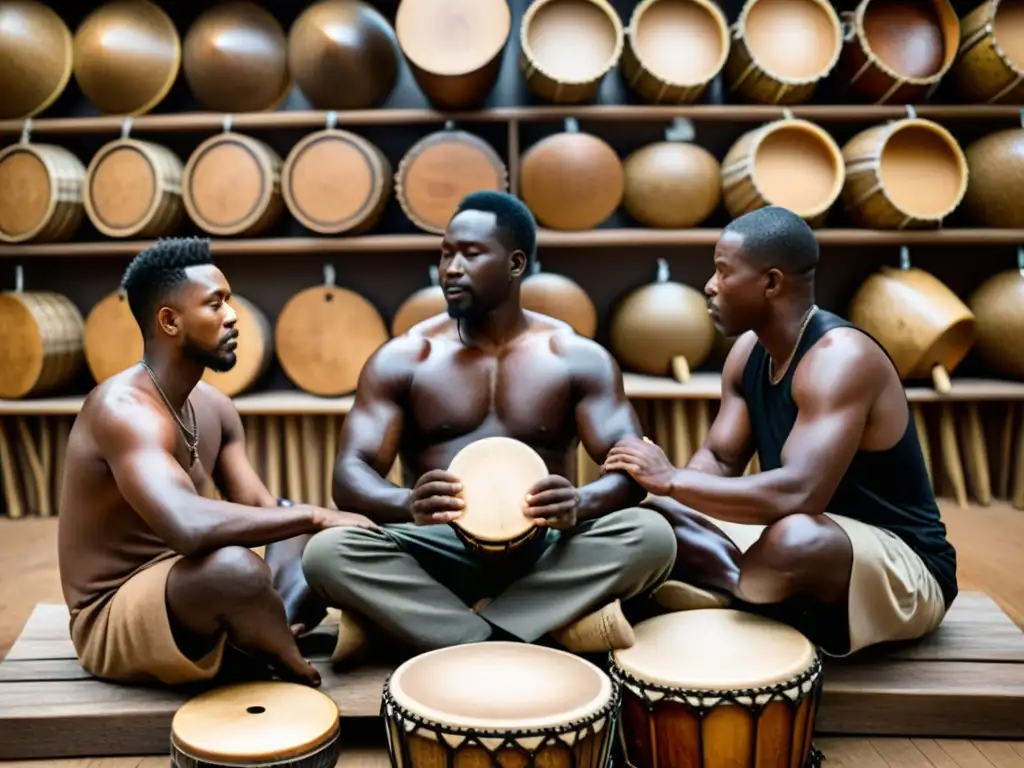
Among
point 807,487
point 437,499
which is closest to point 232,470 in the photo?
point 437,499

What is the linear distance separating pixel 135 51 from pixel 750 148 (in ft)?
8.81

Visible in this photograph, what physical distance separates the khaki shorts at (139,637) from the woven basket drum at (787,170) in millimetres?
2977

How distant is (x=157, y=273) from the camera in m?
2.31

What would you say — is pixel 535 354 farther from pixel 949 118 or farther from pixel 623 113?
pixel 949 118

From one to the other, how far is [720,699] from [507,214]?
4.47 feet

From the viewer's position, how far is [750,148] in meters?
4.31

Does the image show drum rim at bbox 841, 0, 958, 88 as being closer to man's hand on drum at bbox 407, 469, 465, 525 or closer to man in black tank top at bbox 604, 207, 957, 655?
man in black tank top at bbox 604, 207, 957, 655

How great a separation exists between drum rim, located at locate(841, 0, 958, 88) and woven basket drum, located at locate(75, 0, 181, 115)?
297cm

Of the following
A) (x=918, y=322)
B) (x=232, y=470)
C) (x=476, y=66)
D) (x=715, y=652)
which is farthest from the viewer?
(x=918, y=322)

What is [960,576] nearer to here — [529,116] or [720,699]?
[720,699]

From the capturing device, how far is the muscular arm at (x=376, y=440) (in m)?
2.51

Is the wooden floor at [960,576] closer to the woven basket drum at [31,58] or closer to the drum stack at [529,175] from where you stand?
the drum stack at [529,175]

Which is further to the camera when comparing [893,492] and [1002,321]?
[1002,321]

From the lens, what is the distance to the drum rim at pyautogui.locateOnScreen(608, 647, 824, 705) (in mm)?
1872
